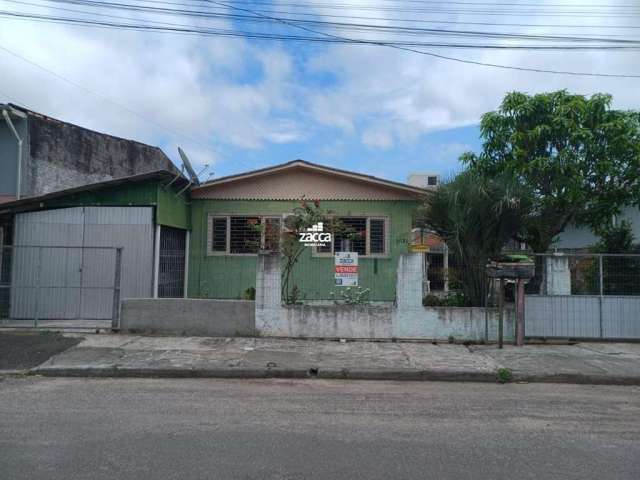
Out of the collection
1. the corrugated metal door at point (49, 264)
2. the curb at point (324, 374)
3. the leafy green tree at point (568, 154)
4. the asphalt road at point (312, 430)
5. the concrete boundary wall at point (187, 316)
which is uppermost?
the leafy green tree at point (568, 154)

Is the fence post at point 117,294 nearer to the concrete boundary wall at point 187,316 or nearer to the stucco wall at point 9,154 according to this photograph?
the concrete boundary wall at point 187,316

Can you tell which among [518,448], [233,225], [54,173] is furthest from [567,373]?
[54,173]

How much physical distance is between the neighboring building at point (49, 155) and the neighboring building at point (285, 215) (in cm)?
499

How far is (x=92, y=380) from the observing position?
27.7ft

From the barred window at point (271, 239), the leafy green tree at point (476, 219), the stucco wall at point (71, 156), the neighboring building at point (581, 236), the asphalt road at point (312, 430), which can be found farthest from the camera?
the neighboring building at point (581, 236)

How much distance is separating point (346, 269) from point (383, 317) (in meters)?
1.33

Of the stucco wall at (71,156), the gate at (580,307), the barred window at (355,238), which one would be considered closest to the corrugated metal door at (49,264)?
the stucco wall at (71,156)

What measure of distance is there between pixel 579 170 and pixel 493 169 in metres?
2.11

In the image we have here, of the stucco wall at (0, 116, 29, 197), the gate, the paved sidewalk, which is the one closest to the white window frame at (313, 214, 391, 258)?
the paved sidewalk

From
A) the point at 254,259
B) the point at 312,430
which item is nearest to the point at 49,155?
the point at 254,259

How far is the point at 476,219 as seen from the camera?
461 inches

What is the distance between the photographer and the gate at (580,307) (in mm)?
11328

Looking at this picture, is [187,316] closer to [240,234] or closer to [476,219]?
[240,234]

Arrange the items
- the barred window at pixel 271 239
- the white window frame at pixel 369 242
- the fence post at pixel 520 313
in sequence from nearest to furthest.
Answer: the fence post at pixel 520 313 < the barred window at pixel 271 239 < the white window frame at pixel 369 242
